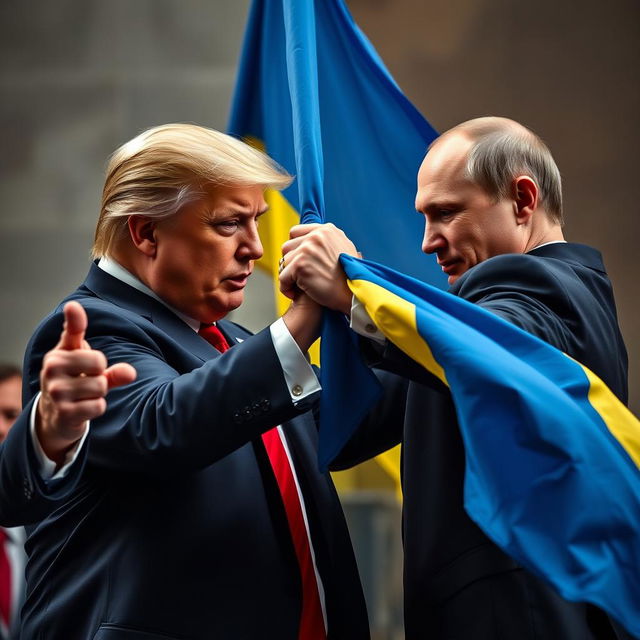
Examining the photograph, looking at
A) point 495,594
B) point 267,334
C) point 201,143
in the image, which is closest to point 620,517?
point 495,594

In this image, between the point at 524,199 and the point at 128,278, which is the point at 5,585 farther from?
the point at 524,199

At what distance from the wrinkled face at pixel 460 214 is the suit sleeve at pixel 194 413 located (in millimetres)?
575

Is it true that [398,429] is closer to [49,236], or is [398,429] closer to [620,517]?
[620,517]

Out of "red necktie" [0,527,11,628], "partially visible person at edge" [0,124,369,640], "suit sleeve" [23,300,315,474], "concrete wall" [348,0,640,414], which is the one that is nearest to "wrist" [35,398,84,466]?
"partially visible person at edge" [0,124,369,640]

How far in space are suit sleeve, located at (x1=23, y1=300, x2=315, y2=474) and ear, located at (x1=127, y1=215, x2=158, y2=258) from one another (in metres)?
0.38

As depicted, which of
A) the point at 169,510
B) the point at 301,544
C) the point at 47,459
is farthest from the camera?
the point at 301,544

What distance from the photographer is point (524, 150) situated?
247 cm

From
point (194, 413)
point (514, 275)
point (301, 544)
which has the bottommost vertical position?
point (301, 544)

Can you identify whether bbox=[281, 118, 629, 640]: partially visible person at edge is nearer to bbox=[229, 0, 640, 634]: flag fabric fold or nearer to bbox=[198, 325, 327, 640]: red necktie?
bbox=[229, 0, 640, 634]: flag fabric fold

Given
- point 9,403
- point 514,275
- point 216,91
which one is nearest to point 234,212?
point 514,275

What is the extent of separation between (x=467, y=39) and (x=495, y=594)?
→ 454 centimetres

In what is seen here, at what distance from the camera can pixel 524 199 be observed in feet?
8.04

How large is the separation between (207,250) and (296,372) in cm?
46

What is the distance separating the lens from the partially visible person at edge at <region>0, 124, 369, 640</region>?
2.02 metres
